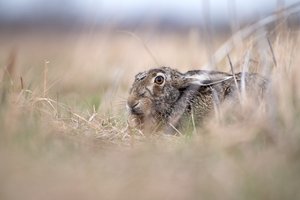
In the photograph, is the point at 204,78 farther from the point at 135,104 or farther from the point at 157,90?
the point at 135,104

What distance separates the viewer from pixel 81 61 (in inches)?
316

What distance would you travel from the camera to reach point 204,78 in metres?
4.55

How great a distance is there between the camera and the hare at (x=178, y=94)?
4359mm

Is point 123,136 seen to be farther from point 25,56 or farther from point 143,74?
point 25,56

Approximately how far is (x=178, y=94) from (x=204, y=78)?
22 centimetres

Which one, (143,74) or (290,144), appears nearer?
(290,144)

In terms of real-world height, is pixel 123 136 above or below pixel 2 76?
below

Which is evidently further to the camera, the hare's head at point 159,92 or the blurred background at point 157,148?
the hare's head at point 159,92

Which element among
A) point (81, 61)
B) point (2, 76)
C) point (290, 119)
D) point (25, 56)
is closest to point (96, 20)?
point (81, 61)

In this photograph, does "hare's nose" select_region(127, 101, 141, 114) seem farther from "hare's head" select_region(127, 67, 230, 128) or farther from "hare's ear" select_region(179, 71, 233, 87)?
"hare's ear" select_region(179, 71, 233, 87)

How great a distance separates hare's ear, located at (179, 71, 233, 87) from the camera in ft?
14.9

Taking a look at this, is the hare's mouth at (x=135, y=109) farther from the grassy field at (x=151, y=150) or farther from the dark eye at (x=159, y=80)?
the dark eye at (x=159, y=80)

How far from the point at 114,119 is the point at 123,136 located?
1.58 feet

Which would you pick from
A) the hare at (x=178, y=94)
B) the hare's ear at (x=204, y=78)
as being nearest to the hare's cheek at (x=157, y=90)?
the hare at (x=178, y=94)
